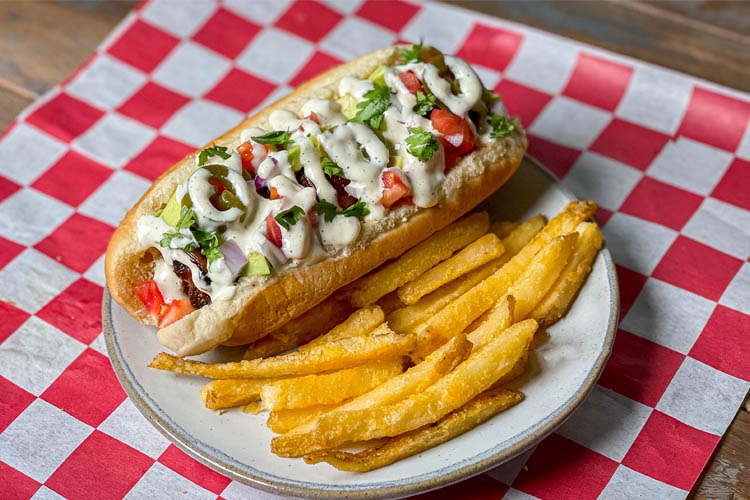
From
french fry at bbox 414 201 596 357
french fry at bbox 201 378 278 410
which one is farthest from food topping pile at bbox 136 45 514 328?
french fry at bbox 414 201 596 357

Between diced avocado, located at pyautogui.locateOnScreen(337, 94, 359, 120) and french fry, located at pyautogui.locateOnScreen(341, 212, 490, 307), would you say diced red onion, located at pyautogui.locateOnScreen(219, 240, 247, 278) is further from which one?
diced avocado, located at pyautogui.locateOnScreen(337, 94, 359, 120)

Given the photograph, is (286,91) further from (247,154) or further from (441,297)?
(441,297)

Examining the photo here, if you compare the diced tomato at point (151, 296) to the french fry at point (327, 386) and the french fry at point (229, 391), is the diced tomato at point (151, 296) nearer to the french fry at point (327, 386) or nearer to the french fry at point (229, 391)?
the french fry at point (229, 391)

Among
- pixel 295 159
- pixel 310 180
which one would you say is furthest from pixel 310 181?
pixel 295 159

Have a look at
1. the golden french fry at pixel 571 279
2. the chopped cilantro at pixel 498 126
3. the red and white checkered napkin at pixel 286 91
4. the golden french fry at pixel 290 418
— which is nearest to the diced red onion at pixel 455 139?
the chopped cilantro at pixel 498 126

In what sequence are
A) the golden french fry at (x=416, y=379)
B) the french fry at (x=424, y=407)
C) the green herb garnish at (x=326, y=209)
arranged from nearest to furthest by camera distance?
1. the french fry at (x=424, y=407)
2. the golden french fry at (x=416, y=379)
3. the green herb garnish at (x=326, y=209)

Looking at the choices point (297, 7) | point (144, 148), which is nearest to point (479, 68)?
point (297, 7)
